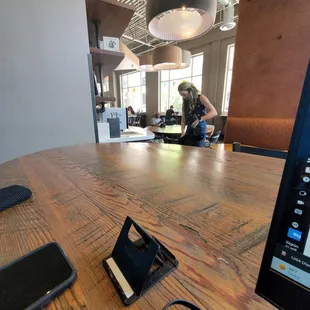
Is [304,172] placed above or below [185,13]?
below

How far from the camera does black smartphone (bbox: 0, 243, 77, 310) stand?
24 cm

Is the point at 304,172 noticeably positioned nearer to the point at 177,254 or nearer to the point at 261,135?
the point at 177,254

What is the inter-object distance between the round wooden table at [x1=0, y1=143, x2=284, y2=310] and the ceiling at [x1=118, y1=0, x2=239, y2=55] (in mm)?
4813

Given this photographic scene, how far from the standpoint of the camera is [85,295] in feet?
0.84

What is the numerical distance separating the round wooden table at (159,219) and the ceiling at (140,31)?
4.81 metres

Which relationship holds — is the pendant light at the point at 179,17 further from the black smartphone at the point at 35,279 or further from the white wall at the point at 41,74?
the black smartphone at the point at 35,279

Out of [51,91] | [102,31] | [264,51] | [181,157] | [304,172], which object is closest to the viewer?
[304,172]

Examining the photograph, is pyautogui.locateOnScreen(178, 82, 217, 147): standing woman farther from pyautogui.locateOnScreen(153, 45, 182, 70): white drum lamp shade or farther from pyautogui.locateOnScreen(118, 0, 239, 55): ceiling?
pyautogui.locateOnScreen(118, 0, 239, 55): ceiling

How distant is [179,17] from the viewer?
1.51 meters

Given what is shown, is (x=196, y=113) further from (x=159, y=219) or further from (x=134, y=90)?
(x=134, y=90)

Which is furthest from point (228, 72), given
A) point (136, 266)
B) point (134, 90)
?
point (136, 266)

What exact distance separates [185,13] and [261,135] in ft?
4.47

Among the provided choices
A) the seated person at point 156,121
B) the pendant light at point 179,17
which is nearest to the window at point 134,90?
the seated person at point 156,121

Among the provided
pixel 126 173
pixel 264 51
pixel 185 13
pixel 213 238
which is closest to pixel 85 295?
pixel 213 238
